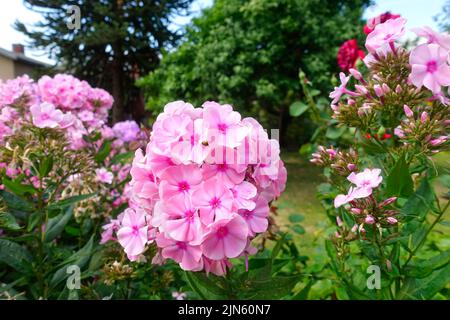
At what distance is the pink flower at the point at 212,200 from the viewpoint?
603 millimetres

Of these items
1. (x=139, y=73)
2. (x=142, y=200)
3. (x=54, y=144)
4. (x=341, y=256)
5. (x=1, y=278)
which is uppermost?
(x=139, y=73)

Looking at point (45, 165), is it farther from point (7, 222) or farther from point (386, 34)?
point (386, 34)

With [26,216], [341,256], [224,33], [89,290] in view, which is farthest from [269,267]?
[224,33]

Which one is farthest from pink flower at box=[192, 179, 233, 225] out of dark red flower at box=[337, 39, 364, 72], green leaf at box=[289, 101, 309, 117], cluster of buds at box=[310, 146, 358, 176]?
dark red flower at box=[337, 39, 364, 72]

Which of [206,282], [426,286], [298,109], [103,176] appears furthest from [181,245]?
[298,109]

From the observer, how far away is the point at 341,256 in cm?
84

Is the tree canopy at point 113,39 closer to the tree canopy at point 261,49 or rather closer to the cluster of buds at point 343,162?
the tree canopy at point 261,49

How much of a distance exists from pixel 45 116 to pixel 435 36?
3.10 feet

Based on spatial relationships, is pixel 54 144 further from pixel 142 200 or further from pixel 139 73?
pixel 139 73

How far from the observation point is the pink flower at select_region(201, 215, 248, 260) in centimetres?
61

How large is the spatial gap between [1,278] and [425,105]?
56.1 inches

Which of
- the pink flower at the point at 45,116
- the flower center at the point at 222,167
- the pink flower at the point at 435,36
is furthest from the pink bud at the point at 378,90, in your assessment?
the pink flower at the point at 45,116

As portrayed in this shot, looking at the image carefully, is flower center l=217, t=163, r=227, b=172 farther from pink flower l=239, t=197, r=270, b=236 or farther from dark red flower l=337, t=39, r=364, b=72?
dark red flower l=337, t=39, r=364, b=72
